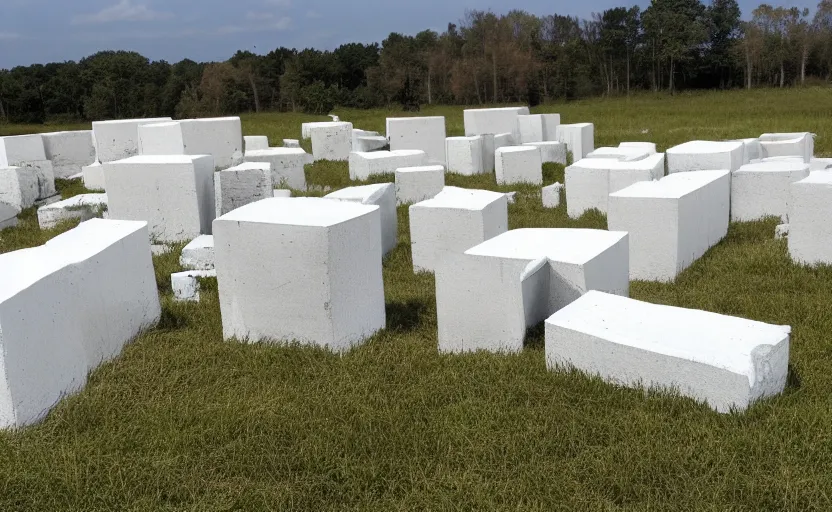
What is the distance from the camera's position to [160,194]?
8516 millimetres

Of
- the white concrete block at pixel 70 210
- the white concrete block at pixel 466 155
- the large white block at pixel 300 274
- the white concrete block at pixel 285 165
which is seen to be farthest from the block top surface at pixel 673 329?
the white concrete block at pixel 466 155

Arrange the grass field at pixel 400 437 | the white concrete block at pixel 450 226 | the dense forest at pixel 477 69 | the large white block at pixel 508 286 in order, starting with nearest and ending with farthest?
the grass field at pixel 400 437 < the large white block at pixel 508 286 < the white concrete block at pixel 450 226 < the dense forest at pixel 477 69

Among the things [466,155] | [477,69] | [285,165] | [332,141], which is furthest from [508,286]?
[477,69]

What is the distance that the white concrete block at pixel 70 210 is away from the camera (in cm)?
1010

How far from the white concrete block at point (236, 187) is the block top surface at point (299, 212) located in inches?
135

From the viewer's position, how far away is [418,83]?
139 ft

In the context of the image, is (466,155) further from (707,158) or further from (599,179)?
(707,158)

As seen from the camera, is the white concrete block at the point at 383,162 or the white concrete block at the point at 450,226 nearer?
the white concrete block at the point at 450,226

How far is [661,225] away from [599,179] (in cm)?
284

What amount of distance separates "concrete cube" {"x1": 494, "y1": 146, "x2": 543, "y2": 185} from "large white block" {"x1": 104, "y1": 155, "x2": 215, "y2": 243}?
5.55m

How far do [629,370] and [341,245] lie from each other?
188 cm

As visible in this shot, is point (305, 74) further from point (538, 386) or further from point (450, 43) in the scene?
point (538, 386)

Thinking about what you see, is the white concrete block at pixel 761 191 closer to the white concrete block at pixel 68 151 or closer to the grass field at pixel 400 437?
the grass field at pixel 400 437

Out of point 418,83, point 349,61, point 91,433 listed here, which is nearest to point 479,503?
point 91,433
